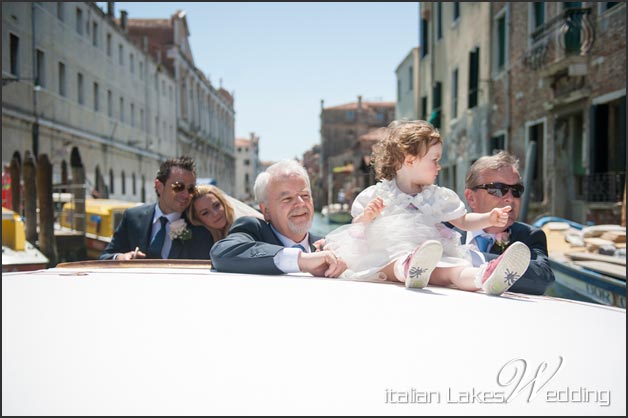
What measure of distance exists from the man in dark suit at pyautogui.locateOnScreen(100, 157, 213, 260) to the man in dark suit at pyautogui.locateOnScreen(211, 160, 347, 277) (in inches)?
42.9

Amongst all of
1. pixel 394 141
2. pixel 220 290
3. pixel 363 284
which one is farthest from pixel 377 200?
pixel 220 290

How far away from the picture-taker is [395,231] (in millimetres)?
2400

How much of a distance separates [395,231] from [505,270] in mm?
535

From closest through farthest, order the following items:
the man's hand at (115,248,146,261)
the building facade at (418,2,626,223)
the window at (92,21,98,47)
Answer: the man's hand at (115,248,146,261), the building facade at (418,2,626,223), the window at (92,21,98,47)

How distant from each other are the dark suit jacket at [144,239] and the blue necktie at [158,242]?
55 mm

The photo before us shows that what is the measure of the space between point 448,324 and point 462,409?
399mm

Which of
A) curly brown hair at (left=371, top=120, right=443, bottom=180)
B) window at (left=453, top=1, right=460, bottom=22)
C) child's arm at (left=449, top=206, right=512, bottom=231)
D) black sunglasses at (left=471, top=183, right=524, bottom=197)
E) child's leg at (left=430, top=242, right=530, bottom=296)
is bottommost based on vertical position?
child's leg at (left=430, top=242, right=530, bottom=296)

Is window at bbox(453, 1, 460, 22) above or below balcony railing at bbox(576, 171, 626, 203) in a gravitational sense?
above

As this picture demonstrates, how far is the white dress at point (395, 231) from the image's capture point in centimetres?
234

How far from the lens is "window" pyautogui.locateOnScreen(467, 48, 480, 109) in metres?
16.3

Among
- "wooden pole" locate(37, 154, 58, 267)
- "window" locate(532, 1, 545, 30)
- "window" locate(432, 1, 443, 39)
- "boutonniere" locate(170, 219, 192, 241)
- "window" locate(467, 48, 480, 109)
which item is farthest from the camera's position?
"window" locate(432, 1, 443, 39)

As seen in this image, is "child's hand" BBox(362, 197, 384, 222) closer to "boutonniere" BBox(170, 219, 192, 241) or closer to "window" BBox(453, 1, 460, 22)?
"boutonniere" BBox(170, 219, 192, 241)

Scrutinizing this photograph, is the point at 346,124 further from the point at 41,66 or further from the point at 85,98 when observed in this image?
the point at 41,66

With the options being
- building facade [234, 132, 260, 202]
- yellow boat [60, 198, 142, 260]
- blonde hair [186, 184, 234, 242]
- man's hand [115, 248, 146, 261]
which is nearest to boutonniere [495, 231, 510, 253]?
blonde hair [186, 184, 234, 242]
